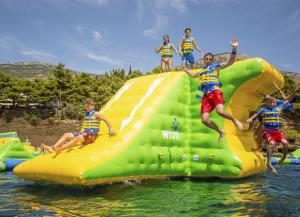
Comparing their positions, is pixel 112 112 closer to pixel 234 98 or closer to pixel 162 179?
pixel 162 179

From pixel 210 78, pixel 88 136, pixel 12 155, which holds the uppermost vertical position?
pixel 210 78

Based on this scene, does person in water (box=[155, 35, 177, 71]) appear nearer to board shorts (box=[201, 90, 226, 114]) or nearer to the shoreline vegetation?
board shorts (box=[201, 90, 226, 114])

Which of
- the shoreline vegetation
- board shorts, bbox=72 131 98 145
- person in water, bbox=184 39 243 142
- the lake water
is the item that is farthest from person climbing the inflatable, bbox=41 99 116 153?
the shoreline vegetation

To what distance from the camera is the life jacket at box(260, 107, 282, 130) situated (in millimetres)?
7363

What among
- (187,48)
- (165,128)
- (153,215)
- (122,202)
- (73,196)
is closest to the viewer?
(153,215)

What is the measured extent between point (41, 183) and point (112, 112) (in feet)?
6.94

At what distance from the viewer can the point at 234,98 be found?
773 centimetres

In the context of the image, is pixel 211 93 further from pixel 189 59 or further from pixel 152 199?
pixel 189 59

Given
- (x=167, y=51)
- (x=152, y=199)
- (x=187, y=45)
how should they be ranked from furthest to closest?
(x=167, y=51)
(x=187, y=45)
(x=152, y=199)

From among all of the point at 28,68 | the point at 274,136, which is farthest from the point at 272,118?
the point at 28,68

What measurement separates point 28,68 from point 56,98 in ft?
309

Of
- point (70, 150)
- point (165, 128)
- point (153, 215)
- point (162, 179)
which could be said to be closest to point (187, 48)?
point (165, 128)

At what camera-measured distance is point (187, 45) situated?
10148 mm

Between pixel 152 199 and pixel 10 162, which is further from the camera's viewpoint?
pixel 10 162
